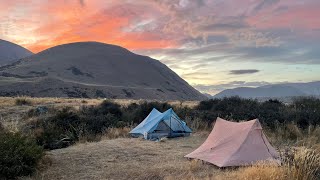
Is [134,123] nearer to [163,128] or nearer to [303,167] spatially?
[163,128]

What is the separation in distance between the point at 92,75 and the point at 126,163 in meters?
133

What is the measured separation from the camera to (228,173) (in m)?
9.38

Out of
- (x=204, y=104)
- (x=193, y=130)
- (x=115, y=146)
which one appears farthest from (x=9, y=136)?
(x=204, y=104)

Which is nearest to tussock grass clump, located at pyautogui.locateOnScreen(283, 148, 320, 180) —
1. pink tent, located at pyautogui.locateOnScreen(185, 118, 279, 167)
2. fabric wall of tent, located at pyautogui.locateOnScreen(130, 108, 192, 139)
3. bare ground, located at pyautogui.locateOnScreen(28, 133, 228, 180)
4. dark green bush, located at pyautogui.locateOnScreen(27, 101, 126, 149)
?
bare ground, located at pyautogui.locateOnScreen(28, 133, 228, 180)

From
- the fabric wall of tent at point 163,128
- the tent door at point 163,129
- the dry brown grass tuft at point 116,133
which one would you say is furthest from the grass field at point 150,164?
the dry brown grass tuft at point 116,133

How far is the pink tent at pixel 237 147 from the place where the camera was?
34.8ft

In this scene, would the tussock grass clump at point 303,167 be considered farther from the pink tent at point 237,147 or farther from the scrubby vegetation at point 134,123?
the scrubby vegetation at point 134,123

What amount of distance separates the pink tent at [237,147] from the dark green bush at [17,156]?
13.9 ft

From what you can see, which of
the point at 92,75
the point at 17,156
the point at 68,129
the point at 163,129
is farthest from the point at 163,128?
the point at 92,75

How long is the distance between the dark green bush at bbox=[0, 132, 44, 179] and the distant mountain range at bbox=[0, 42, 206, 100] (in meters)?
78.5

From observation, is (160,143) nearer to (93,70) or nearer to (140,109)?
(140,109)

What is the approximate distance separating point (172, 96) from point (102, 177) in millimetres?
133276

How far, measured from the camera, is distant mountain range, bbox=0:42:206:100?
97.8 metres

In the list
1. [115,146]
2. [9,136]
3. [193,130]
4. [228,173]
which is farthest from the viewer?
[193,130]
